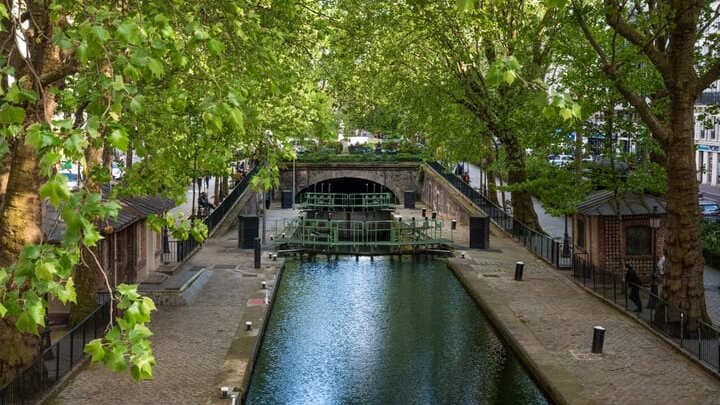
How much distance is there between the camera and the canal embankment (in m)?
18.4

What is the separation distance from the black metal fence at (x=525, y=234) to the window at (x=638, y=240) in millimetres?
4528

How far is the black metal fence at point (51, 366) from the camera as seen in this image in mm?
16555

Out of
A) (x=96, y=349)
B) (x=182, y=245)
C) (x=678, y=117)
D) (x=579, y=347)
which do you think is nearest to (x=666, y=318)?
(x=579, y=347)

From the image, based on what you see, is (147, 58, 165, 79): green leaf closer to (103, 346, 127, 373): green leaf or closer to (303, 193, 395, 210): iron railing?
(103, 346, 127, 373): green leaf

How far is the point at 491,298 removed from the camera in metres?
29.2

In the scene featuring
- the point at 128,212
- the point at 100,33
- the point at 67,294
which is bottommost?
the point at 67,294

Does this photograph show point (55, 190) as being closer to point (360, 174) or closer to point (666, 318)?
point (666, 318)

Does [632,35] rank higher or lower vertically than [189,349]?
higher

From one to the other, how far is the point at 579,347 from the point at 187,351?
9676 millimetres

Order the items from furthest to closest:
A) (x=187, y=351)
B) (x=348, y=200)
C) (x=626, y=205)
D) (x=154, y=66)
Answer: (x=348, y=200) → (x=626, y=205) → (x=187, y=351) → (x=154, y=66)

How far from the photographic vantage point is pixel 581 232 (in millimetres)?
32344

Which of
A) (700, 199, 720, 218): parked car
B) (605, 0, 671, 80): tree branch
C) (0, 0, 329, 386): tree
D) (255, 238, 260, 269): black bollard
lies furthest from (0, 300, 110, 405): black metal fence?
(700, 199, 720, 218): parked car

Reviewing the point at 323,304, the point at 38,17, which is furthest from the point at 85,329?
the point at 323,304

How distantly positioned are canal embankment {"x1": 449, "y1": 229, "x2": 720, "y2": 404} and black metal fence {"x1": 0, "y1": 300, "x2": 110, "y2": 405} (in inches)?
411
